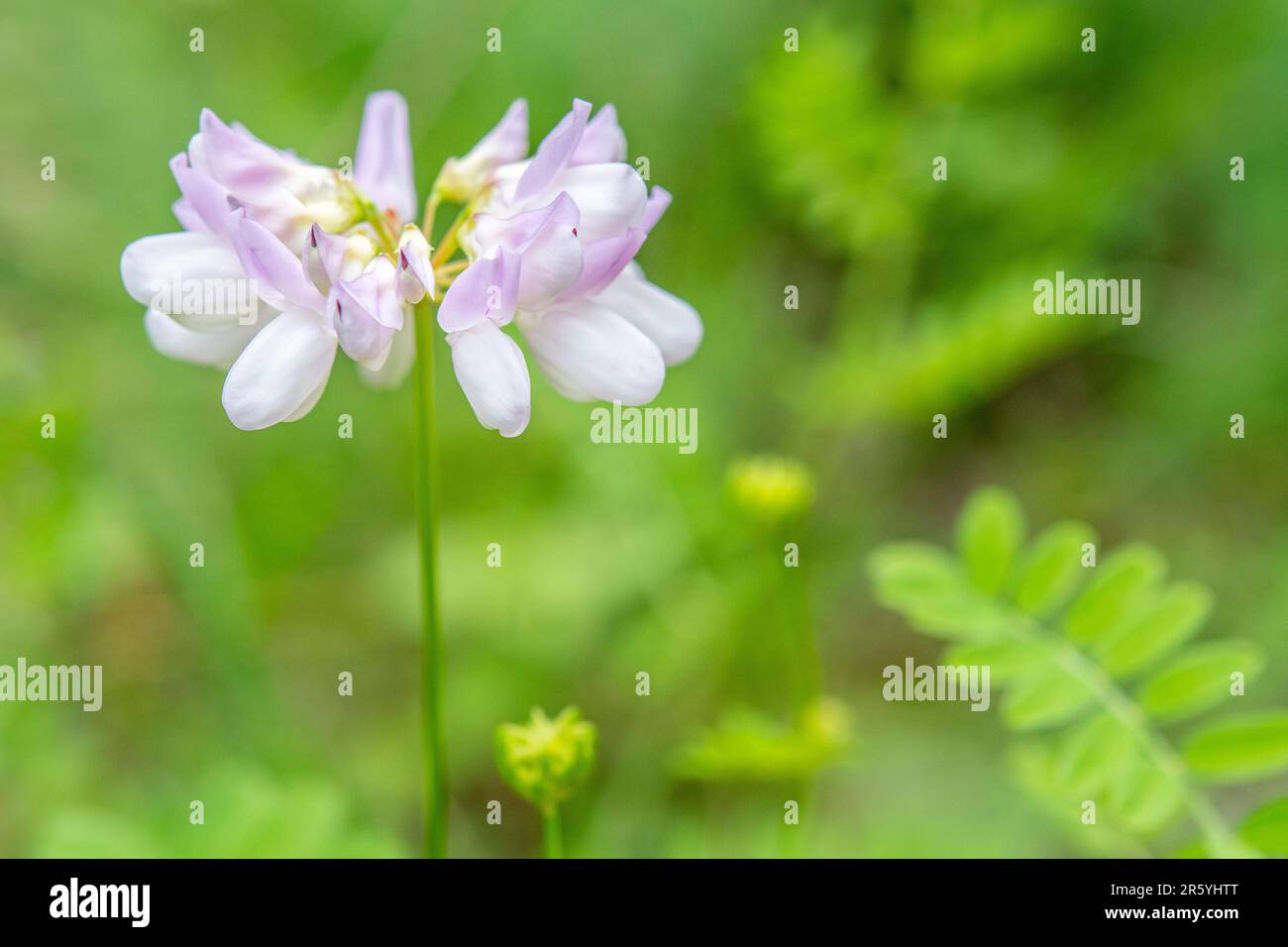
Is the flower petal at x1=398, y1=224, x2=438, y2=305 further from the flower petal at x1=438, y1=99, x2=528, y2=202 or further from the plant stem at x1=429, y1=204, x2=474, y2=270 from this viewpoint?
the flower petal at x1=438, y1=99, x2=528, y2=202

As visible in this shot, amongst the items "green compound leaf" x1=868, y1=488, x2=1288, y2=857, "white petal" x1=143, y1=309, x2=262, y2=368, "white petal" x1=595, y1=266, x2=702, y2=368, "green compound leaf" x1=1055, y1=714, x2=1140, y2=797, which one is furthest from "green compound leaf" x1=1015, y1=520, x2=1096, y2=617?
"white petal" x1=143, y1=309, x2=262, y2=368

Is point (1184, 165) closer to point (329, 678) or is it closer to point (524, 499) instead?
point (524, 499)

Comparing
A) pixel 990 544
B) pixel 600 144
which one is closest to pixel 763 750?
pixel 990 544

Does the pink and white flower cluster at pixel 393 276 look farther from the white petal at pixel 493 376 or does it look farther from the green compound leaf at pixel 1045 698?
the green compound leaf at pixel 1045 698

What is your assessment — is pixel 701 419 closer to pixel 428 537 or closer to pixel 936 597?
pixel 936 597

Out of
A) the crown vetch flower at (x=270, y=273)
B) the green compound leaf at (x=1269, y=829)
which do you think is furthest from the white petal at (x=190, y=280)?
the green compound leaf at (x=1269, y=829)

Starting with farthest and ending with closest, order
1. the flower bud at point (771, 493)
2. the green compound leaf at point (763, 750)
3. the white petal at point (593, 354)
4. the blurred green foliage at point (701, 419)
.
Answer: the blurred green foliage at point (701, 419), the flower bud at point (771, 493), the green compound leaf at point (763, 750), the white petal at point (593, 354)
